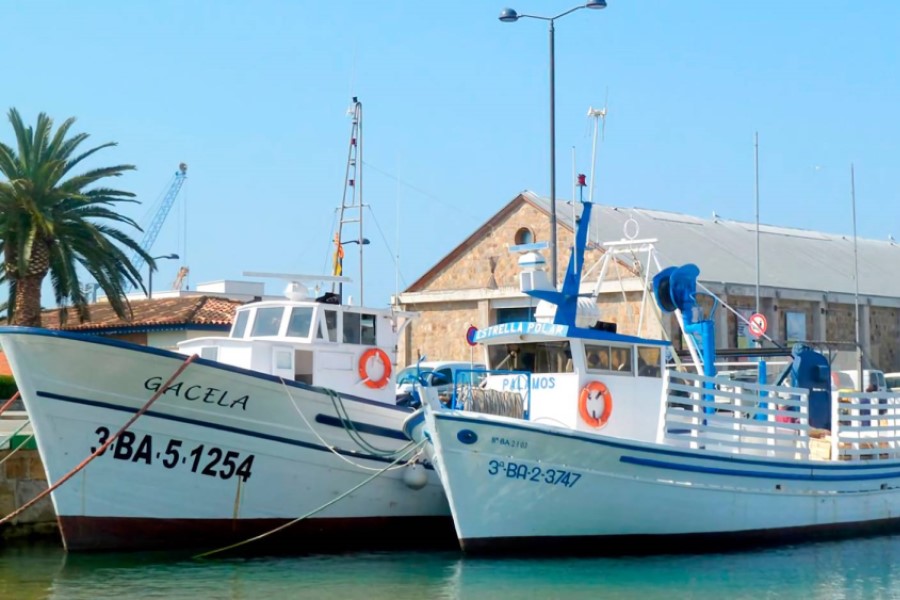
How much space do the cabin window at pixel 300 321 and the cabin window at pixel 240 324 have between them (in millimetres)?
825

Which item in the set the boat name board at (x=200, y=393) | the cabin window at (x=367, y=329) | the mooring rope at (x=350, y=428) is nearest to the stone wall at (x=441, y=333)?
the cabin window at (x=367, y=329)

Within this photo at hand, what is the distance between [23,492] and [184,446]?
319 cm

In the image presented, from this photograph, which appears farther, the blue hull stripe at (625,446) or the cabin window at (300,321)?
the cabin window at (300,321)

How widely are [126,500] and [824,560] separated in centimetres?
949

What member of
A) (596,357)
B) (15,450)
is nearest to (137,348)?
(15,450)

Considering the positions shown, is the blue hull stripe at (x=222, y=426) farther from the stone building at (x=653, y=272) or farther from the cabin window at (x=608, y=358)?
the stone building at (x=653, y=272)

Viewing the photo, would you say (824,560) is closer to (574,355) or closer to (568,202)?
(574,355)

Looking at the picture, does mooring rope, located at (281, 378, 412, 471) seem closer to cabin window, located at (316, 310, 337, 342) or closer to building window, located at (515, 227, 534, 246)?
cabin window, located at (316, 310, 337, 342)

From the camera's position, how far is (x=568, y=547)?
→ 1562 cm

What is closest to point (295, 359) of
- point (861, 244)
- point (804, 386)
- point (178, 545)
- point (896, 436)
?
point (178, 545)

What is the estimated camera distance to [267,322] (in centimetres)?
1803

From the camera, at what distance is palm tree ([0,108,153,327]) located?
86.2 feet

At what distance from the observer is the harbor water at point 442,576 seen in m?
13.8

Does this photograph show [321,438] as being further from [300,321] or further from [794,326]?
[794,326]
